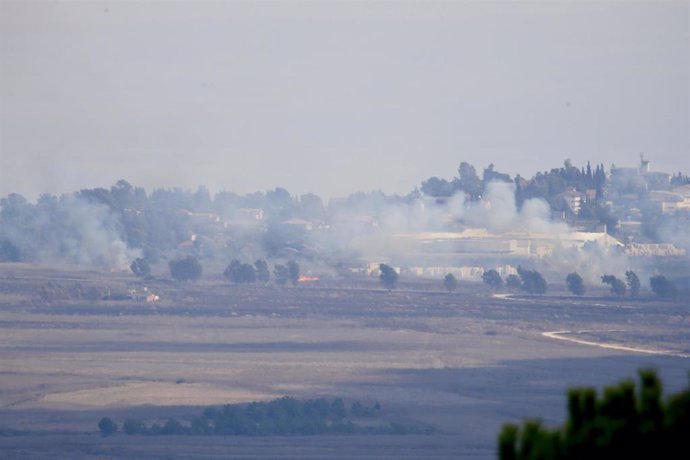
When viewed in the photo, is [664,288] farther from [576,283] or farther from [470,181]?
[470,181]

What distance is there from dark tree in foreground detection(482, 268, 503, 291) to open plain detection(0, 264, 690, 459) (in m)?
1.62

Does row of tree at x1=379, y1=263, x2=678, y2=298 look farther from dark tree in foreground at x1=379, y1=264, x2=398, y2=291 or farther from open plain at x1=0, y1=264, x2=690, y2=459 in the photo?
open plain at x1=0, y1=264, x2=690, y2=459

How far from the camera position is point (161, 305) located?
83.4m

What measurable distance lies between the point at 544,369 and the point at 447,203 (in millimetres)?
84619

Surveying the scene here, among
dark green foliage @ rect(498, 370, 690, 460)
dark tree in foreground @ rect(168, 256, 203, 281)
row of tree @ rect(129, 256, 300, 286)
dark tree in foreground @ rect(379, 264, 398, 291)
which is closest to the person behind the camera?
dark green foliage @ rect(498, 370, 690, 460)

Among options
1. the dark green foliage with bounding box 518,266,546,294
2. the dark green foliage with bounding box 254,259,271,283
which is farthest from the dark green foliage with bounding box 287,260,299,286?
the dark green foliage with bounding box 518,266,546,294

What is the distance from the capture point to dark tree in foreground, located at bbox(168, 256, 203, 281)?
340ft

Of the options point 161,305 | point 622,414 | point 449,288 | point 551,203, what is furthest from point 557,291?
point 622,414

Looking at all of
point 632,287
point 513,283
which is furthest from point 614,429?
point 513,283

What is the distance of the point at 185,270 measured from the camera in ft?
341

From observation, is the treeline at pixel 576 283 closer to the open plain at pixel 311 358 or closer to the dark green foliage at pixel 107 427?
the open plain at pixel 311 358

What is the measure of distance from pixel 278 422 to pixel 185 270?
61.8 meters

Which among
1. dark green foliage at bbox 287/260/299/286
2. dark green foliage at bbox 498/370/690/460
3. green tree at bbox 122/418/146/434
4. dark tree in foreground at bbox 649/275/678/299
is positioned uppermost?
dark green foliage at bbox 287/260/299/286

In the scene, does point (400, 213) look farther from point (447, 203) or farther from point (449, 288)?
point (449, 288)
